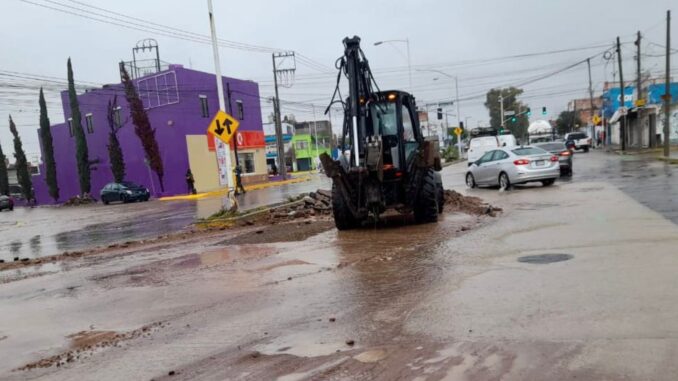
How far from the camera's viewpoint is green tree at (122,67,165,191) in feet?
135

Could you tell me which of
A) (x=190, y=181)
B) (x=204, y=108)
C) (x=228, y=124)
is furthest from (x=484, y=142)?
(x=204, y=108)

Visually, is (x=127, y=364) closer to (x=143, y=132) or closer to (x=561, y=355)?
(x=561, y=355)

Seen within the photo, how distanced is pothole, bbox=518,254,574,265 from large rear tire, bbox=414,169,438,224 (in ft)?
13.0

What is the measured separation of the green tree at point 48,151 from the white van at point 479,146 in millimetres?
38747

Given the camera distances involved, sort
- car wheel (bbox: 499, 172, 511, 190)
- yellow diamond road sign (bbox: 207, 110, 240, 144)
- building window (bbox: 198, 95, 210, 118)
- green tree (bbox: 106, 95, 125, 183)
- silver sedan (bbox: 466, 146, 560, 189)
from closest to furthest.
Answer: yellow diamond road sign (bbox: 207, 110, 240, 144)
silver sedan (bbox: 466, 146, 560, 189)
car wheel (bbox: 499, 172, 511, 190)
green tree (bbox: 106, 95, 125, 183)
building window (bbox: 198, 95, 210, 118)

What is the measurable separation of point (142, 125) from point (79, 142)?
28.1ft

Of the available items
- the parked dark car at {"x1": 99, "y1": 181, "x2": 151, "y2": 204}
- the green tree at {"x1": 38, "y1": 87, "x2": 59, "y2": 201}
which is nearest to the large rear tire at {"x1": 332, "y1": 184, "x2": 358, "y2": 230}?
the parked dark car at {"x1": 99, "y1": 181, "x2": 151, "y2": 204}

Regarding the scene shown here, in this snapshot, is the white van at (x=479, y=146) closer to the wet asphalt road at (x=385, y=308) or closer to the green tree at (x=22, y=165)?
the wet asphalt road at (x=385, y=308)

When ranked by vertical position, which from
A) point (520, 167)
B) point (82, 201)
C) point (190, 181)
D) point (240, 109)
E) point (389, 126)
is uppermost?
point (240, 109)

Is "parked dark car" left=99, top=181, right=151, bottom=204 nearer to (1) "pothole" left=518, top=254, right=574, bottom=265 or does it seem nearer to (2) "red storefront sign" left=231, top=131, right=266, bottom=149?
(2) "red storefront sign" left=231, top=131, right=266, bottom=149

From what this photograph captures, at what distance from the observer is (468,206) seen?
47.2ft

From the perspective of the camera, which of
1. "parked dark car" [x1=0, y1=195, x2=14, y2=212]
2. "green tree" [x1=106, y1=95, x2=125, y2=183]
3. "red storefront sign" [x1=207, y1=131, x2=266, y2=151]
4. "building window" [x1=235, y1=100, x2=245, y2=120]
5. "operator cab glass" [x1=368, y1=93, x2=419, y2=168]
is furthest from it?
"building window" [x1=235, y1=100, x2=245, y2=120]

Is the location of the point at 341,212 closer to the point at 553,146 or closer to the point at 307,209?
the point at 307,209

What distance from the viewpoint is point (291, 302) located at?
251 inches
